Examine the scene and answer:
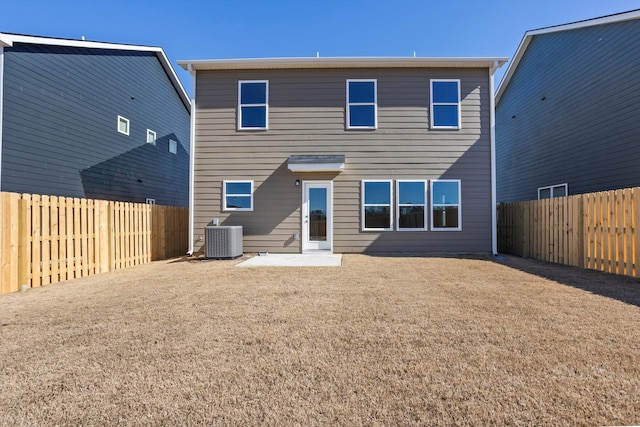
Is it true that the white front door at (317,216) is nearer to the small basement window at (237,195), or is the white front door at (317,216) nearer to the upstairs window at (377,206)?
the upstairs window at (377,206)

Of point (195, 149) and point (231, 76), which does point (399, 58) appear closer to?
point (231, 76)

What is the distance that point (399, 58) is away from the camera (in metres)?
8.66

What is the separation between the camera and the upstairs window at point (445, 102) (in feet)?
29.5

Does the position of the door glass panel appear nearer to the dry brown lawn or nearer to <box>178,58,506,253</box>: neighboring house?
<box>178,58,506,253</box>: neighboring house

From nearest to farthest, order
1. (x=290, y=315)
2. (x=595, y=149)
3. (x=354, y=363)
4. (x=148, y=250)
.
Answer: (x=354, y=363) < (x=290, y=315) < (x=148, y=250) < (x=595, y=149)

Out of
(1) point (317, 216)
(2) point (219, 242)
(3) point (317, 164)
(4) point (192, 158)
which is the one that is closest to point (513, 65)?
(3) point (317, 164)

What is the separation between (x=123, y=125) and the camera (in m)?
11.7

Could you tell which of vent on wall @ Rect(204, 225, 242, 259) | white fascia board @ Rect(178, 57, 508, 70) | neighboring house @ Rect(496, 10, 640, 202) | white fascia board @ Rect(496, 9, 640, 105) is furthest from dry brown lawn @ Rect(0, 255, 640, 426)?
white fascia board @ Rect(496, 9, 640, 105)

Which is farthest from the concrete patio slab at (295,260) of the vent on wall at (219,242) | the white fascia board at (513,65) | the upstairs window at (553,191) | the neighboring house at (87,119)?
the white fascia board at (513,65)

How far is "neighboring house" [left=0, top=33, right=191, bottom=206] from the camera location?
806 centimetres

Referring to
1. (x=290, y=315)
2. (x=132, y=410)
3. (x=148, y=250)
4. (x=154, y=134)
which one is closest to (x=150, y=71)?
(x=154, y=134)

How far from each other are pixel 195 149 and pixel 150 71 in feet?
23.4

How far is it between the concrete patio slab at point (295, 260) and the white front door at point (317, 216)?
1.56ft

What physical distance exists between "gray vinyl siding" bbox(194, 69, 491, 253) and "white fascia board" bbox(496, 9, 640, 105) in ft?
13.5
